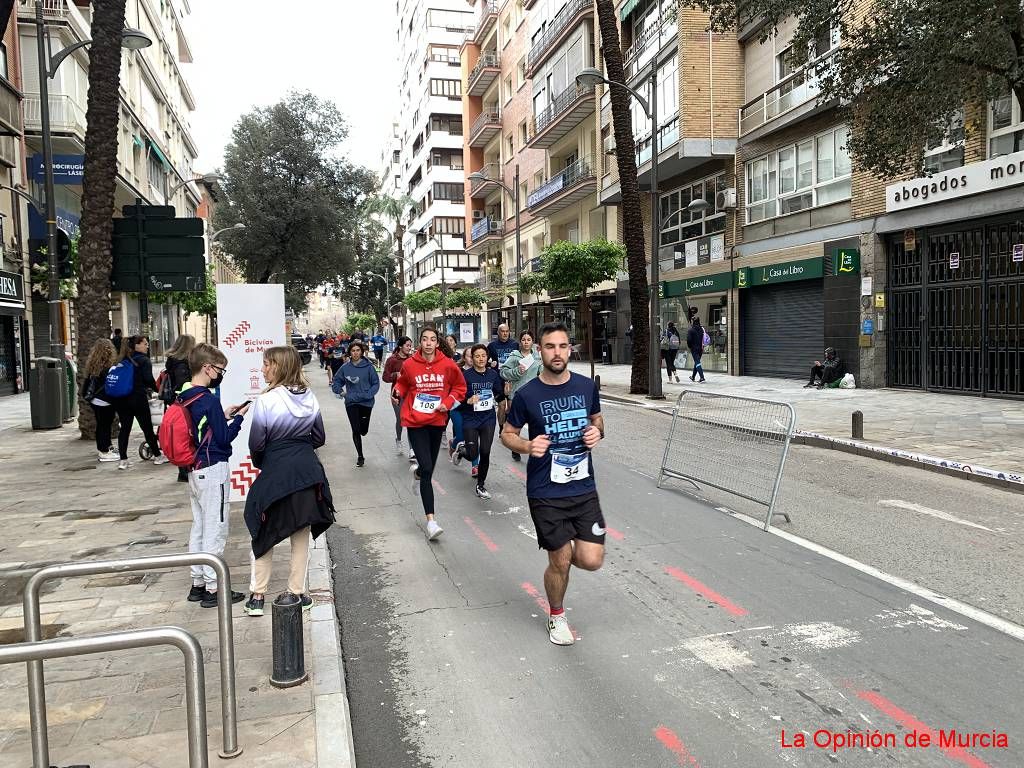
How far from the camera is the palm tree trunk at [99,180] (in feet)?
39.2

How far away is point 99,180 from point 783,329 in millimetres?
18451

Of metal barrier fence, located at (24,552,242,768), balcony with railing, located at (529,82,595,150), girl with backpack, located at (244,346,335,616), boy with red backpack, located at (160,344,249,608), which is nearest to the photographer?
metal barrier fence, located at (24,552,242,768)

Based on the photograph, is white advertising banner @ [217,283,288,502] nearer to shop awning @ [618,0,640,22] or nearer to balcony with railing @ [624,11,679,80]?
balcony with railing @ [624,11,679,80]

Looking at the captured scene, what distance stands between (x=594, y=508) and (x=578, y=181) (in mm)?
31574

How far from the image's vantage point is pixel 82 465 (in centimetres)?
1043

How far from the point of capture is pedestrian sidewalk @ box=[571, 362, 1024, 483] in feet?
31.8

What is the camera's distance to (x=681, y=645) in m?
4.14

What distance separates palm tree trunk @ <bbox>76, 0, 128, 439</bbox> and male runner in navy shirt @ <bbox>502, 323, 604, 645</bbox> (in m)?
10.1

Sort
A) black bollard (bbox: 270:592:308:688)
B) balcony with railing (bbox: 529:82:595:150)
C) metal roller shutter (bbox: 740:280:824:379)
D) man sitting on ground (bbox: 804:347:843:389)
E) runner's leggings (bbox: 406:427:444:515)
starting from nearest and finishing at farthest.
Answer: black bollard (bbox: 270:592:308:688)
runner's leggings (bbox: 406:427:444:515)
man sitting on ground (bbox: 804:347:843:389)
metal roller shutter (bbox: 740:280:824:379)
balcony with railing (bbox: 529:82:595:150)

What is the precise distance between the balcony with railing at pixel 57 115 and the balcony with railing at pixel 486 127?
27640 mm

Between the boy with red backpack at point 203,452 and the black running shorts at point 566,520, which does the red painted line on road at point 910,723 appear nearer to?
the black running shorts at point 566,520

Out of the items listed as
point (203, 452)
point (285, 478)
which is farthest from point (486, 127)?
point (285, 478)

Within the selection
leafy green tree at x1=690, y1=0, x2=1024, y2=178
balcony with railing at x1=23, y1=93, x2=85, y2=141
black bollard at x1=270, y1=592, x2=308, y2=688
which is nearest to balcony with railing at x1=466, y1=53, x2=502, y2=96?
balcony with railing at x1=23, y1=93, x2=85, y2=141

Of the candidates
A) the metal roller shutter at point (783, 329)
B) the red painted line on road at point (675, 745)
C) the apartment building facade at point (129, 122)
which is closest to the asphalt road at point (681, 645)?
the red painted line on road at point (675, 745)
